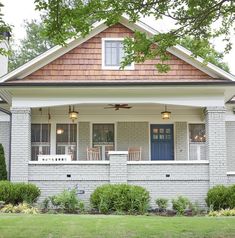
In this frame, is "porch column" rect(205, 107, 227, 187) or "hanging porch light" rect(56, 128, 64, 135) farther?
"hanging porch light" rect(56, 128, 64, 135)

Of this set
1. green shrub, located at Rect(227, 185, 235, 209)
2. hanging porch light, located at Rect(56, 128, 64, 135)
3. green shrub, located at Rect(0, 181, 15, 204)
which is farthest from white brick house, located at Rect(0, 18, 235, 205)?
hanging porch light, located at Rect(56, 128, 64, 135)

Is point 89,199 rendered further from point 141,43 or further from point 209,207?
point 141,43

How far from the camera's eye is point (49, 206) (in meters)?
16.4

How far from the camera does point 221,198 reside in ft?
50.7

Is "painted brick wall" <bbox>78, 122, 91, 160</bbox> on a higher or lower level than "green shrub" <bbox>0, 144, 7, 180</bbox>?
higher

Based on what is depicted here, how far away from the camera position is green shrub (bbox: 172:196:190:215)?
50.2 feet

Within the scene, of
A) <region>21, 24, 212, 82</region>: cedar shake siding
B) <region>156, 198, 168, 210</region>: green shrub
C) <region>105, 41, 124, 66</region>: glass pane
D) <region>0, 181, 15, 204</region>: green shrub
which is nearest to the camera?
<region>0, 181, 15, 204</region>: green shrub

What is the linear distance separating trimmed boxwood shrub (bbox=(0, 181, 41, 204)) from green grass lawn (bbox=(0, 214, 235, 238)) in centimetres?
335

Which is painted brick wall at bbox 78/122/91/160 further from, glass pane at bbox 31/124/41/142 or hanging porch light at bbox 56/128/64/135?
glass pane at bbox 31/124/41/142

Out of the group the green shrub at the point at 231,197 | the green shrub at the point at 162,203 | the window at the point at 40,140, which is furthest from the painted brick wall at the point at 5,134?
the green shrub at the point at 231,197

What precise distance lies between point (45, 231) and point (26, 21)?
133ft

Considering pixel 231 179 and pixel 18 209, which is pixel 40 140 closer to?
pixel 18 209

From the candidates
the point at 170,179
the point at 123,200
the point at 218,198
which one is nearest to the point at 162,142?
the point at 170,179

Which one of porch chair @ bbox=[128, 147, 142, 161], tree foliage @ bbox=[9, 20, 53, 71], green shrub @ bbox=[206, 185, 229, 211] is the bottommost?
green shrub @ bbox=[206, 185, 229, 211]
